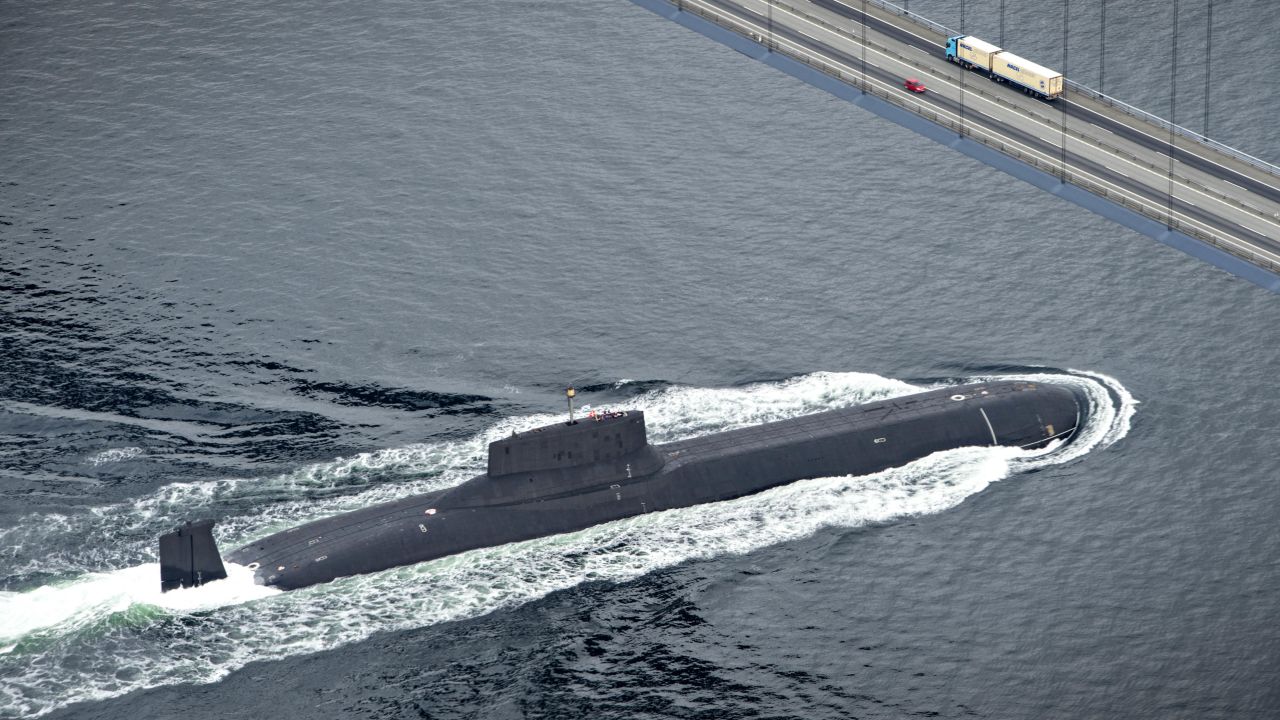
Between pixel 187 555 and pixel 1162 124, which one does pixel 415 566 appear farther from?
pixel 1162 124

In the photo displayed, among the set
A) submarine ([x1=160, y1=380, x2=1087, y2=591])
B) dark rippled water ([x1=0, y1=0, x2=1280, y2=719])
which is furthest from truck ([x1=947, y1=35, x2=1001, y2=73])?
submarine ([x1=160, y1=380, x2=1087, y2=591])

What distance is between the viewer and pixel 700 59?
521ft

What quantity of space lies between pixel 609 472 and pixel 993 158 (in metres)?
30.2

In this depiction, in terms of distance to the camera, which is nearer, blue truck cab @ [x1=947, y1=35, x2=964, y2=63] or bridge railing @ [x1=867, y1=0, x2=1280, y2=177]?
bridge railing @ [x1=867, y1=0, x2=1280, y2=177]

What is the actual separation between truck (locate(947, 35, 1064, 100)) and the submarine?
1944 cm

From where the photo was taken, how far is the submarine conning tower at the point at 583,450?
113375 mm

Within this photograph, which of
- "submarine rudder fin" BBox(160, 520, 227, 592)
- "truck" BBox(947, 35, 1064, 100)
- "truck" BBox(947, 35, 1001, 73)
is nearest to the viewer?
"submarine rudder fin" BBox(160, 520, 227, 592)

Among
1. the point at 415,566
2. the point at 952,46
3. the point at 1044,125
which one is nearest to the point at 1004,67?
the point at 952,46

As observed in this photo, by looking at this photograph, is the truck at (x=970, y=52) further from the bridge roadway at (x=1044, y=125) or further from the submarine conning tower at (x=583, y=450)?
the submarine conning tower at (x=583, y=450)

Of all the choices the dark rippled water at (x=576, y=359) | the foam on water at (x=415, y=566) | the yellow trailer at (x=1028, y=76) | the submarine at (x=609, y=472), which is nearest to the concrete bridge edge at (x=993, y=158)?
the yellow trailer at (x=1028, y=76)

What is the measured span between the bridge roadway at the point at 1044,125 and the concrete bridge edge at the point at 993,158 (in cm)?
61

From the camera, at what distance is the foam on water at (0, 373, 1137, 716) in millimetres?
102312

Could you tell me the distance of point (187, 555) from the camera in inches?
4156

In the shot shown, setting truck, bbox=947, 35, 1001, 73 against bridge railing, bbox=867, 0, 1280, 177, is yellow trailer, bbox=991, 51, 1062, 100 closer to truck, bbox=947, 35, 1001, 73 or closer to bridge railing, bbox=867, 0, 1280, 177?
truck, bbox=947, 35, 1001, 73
